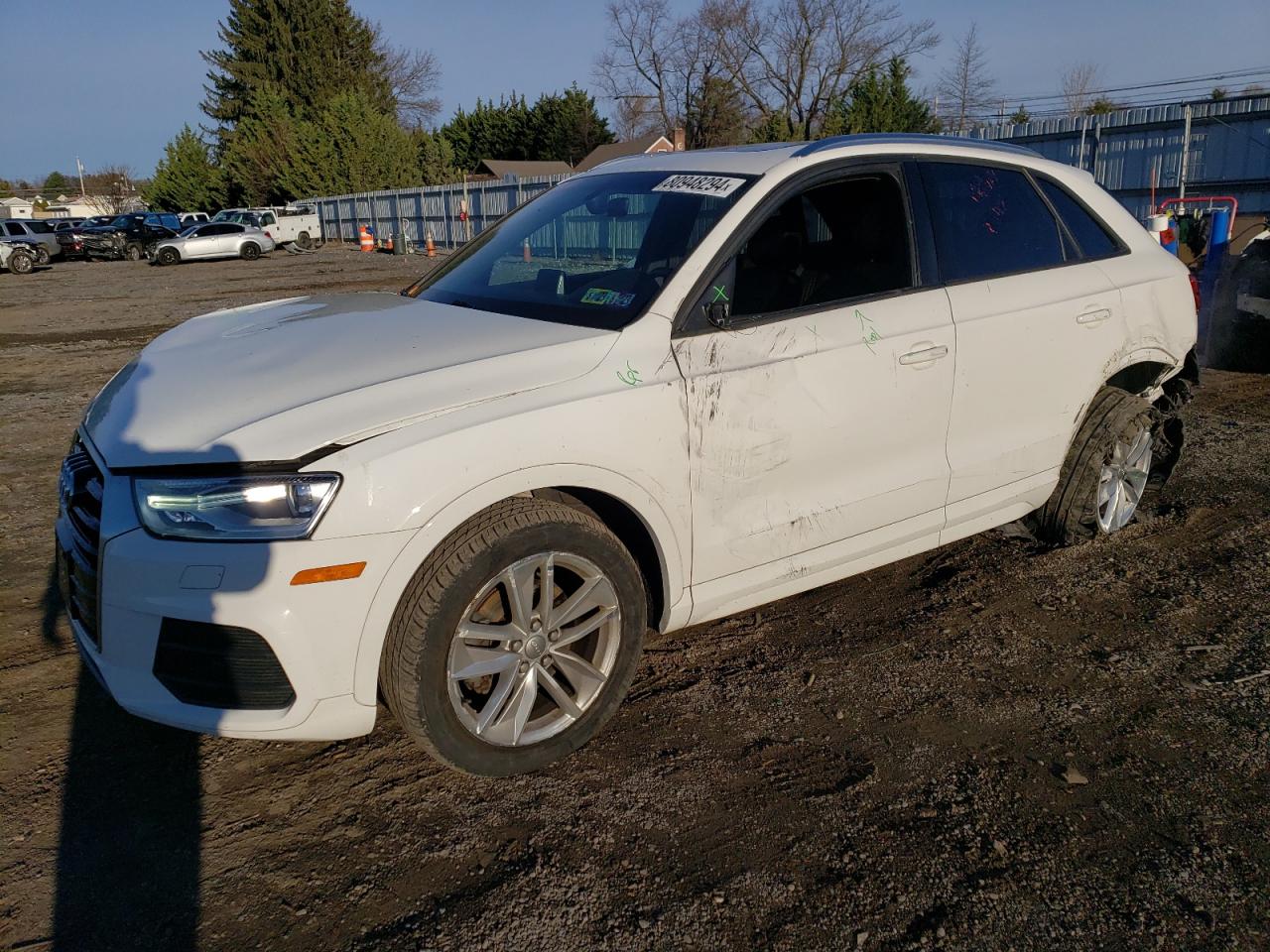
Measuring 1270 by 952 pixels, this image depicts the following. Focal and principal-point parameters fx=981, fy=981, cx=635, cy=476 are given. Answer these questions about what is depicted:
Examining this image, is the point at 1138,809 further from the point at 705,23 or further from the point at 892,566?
the point at 705,23

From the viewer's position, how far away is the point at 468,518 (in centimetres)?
270

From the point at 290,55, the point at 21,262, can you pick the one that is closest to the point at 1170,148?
the point at 21,262

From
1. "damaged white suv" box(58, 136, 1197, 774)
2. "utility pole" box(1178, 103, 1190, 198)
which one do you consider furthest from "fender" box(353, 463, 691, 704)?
"utility pole" box(1178, 103, 1190, 198)

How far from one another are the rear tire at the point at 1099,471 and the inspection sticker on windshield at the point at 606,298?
7.60 feet

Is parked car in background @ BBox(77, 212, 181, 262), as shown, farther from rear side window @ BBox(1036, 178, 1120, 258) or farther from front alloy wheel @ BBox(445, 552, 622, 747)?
front alloy wheel @ BBox(445, 552, 622, 747)

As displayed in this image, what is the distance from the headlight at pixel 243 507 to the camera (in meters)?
2.47

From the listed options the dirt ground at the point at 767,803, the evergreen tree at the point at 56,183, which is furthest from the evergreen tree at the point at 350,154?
the evergreen tree at the point at 56,183

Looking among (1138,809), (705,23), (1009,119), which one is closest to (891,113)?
(1009,119)

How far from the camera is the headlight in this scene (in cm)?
247

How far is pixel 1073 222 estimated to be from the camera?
436cm

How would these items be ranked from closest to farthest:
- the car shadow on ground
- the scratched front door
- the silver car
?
1. the car shadow on ground
2. the scratched front door
3. the silver car

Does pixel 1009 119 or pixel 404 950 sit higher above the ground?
pixel 1009 119

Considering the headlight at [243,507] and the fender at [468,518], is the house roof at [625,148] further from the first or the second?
the headlight at [243,507]

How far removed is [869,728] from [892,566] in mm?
1527
